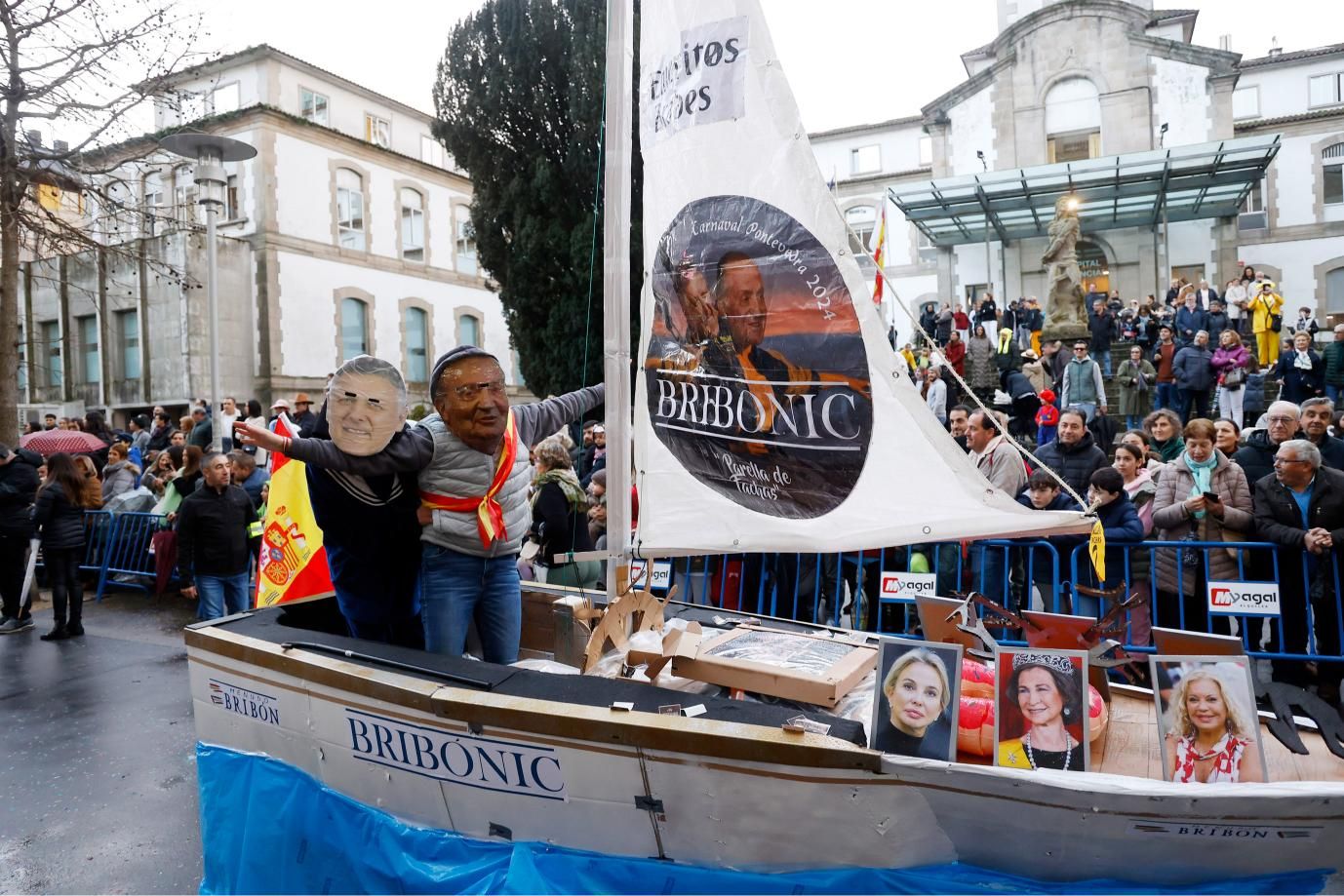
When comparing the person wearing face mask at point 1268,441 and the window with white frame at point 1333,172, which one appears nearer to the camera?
the person wearing face mask at point 1268,441

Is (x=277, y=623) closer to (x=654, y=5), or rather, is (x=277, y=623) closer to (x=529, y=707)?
(x=529, y=707)

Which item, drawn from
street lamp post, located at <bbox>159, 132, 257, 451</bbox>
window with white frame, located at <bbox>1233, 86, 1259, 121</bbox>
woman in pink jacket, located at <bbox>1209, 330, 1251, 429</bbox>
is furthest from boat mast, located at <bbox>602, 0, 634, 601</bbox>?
window with white frame, located at <bbox>1233, 86, 1259, 121</bbox>

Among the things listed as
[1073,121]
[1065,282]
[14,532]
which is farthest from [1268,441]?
[1073,121]

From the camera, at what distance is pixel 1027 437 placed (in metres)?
12.5

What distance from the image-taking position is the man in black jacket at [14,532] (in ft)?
29.8

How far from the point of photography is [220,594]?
740cm

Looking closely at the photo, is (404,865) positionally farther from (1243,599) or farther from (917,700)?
(1243,599)

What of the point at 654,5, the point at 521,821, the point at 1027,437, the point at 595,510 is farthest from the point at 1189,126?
the point at 521,821

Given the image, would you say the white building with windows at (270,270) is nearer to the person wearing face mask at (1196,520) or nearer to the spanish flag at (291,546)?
the spanish flag at (291,546)

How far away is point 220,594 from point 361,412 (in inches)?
197

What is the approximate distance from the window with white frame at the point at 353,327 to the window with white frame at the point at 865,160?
76.1 ft

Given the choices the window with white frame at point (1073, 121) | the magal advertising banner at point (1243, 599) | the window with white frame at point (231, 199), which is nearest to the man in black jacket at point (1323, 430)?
the magal advertising banner at point (1243, 599)

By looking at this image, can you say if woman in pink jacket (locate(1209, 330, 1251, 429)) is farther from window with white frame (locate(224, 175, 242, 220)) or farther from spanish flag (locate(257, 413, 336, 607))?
window with white frame (locate(224, 175, 242, 220))

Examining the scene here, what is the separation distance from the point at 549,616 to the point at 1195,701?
10.1 ft
